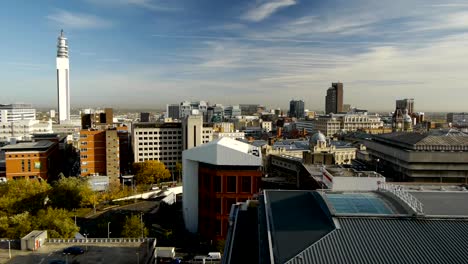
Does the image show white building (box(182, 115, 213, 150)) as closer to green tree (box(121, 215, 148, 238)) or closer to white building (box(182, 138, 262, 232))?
white building (box(182, 138, 262, 232))

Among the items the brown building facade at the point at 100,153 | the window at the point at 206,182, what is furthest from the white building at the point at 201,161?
the brown building facade at the point at 100,153

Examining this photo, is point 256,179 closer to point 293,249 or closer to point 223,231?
point 223,231

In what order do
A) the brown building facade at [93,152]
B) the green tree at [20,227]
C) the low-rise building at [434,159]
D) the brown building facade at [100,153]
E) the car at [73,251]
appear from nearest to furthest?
the car at [73,251] < the green tree at [20,227] < the low-rise building at [434,159] < the brown building facade at [100,153] < the brown building facade at [93,152]

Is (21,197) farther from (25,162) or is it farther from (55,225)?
(25,162)

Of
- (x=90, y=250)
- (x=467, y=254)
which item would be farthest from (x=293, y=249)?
(x=90, y=250)

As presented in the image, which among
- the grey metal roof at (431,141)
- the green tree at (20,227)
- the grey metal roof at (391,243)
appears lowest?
the green tree at (20,227)

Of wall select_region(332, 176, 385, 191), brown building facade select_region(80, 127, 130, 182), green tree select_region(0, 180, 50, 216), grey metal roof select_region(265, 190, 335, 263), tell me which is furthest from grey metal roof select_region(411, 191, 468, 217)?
brown building facade select_region(80, 127, 130, 182)

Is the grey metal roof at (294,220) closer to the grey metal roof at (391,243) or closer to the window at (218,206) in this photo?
the grey metal roof at (391,243)
